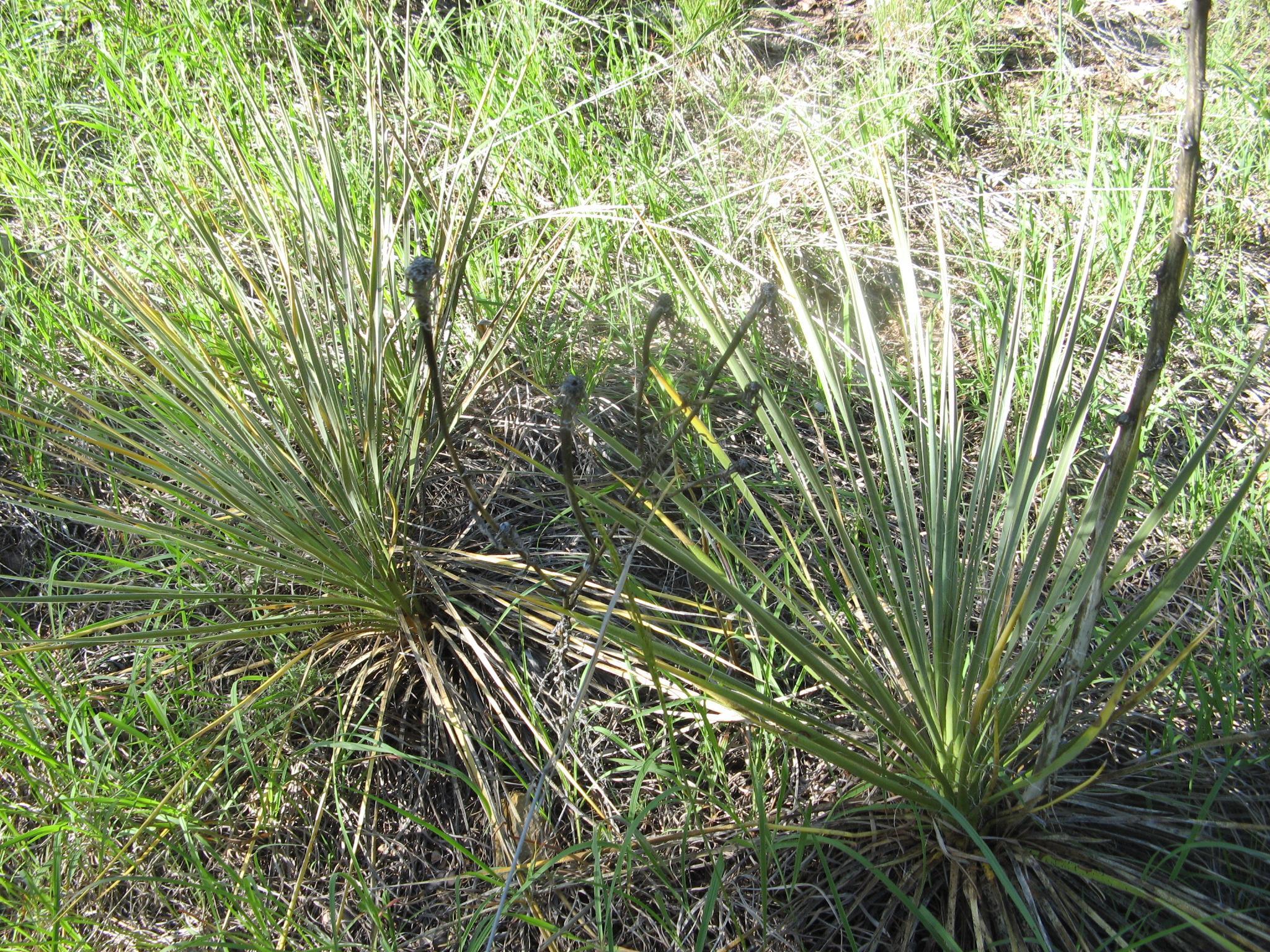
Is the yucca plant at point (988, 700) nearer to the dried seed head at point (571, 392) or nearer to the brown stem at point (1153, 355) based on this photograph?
the brown stem at point (1153, 355)

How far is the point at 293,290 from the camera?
1.44 meters

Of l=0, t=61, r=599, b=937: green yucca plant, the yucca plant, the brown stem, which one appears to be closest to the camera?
the brown stem

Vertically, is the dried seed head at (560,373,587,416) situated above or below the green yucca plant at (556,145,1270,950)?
above

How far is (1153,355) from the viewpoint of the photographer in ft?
2.78

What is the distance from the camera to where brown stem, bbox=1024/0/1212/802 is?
0.76 metres

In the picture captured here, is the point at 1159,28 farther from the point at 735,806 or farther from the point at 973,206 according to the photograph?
the point at 735,806

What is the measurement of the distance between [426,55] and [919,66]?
1.36 metres

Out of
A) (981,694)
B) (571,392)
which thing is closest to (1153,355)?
(981,694)

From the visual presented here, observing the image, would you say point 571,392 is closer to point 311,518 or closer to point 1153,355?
point 1153,355

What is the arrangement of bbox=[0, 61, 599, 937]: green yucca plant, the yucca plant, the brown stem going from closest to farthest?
the brown stem, the yucca plant, bbox=[0, 61, 599, 937]: green yucca plant

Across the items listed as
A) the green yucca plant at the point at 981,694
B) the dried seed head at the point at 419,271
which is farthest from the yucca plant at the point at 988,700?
the dried seed head at the point at 419,271

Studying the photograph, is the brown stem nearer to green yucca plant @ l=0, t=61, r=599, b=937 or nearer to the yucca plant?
the yucca plant

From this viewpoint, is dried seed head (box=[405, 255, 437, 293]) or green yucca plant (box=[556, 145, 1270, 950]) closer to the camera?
dried seed head (box=[405, 255, 437, 293])

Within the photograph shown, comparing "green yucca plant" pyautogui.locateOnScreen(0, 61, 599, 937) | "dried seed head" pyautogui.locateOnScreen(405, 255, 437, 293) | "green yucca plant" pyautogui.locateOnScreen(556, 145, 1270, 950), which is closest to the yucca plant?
"green yucca plant" pyautogui.locateOnScreen(556, 145, 1270, 950)
